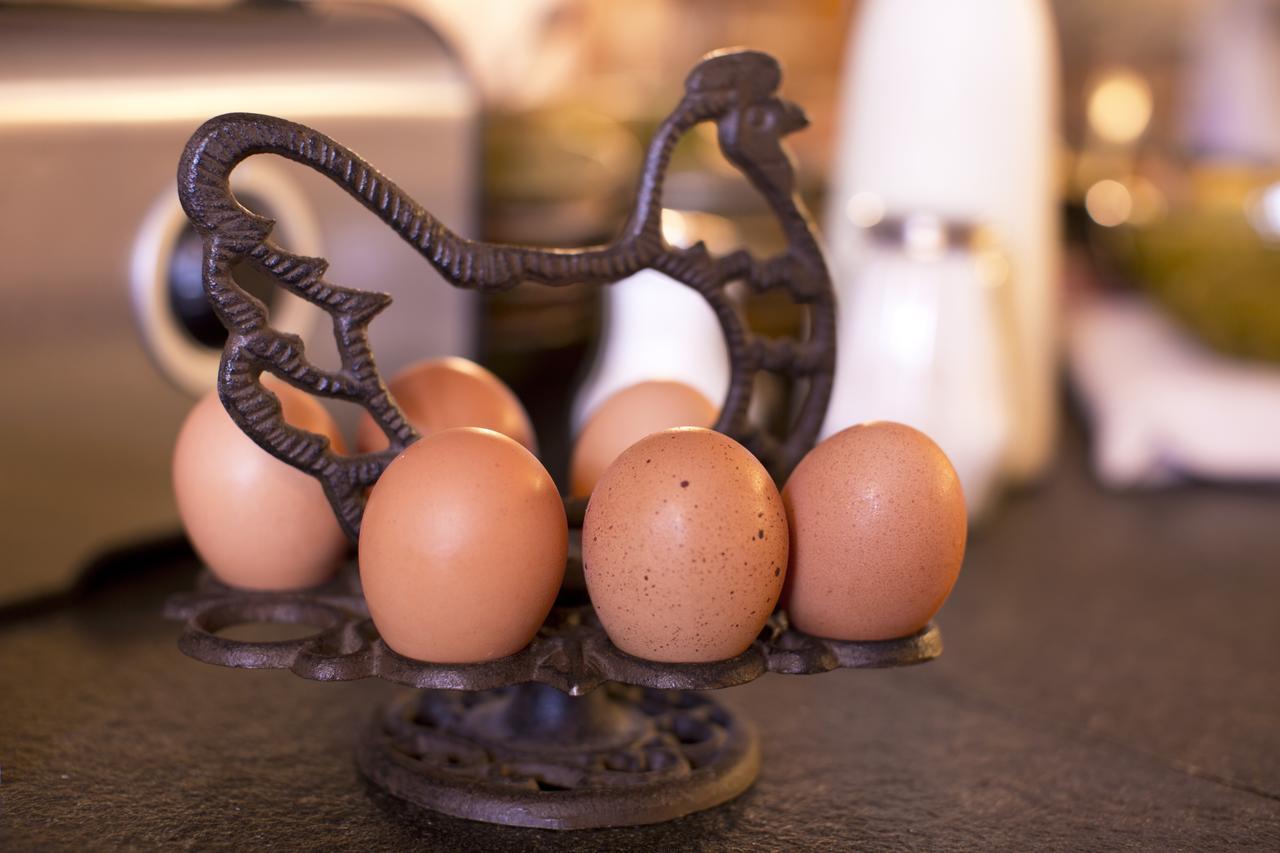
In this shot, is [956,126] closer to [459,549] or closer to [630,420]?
→ [630,420]

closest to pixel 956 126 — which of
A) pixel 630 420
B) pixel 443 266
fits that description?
pixel 630 420

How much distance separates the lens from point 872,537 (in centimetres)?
46

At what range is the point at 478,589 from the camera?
0.43 m

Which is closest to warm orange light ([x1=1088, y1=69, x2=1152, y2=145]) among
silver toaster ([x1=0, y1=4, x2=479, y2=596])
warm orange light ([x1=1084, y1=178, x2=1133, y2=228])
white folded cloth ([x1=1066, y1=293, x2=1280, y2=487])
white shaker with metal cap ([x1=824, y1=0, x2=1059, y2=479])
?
warm orange light ([x1=1084, y1=178, x2=1133, y2=228])

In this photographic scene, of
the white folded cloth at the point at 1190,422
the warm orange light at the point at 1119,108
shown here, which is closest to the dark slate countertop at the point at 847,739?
the white folded cloth at the point at 1190,422

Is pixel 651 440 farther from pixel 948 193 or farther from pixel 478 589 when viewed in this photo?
pixel 948 193

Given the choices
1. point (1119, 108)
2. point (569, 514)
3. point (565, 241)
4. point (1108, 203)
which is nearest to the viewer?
point (569, 514)

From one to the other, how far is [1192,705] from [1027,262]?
456 millimetres

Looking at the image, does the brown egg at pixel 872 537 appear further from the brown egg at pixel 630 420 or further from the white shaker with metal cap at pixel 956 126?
the white shaker with metal cap at pixel 956 126

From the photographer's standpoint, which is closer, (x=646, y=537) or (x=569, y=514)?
(x=646, y=537)

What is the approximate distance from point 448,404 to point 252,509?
0.32 ft

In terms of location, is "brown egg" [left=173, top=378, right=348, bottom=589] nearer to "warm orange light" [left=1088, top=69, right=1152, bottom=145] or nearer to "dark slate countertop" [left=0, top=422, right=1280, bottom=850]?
"dark slate countertop" [left=0, top=422, right=1280, bottom=850]

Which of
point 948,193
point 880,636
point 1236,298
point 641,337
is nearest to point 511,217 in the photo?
point 641,337

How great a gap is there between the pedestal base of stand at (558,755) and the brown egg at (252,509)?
86mm
